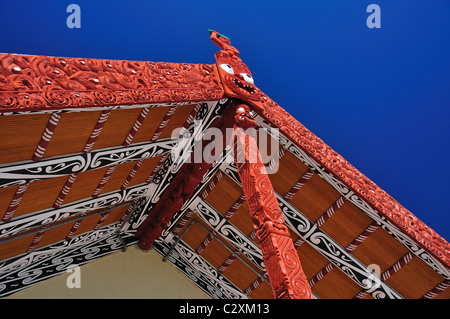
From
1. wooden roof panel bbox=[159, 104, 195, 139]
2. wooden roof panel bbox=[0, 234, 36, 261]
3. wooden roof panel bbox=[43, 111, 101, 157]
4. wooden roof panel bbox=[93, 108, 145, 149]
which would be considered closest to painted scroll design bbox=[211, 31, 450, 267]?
wooden roof panel bbox=[159, 104, 195, 139]

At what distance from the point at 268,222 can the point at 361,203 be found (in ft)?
4.17

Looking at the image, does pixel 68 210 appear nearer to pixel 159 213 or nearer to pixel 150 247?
pixel 159 213

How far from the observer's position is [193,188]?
4180 millimetres

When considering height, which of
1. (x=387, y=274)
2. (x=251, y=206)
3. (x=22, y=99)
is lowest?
(x=387, y=274)

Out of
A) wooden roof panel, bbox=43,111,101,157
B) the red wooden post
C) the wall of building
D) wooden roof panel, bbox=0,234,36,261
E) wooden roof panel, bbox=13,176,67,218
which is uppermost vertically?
the red wooden post

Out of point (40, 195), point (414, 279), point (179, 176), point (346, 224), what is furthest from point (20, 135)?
point (414, 279)

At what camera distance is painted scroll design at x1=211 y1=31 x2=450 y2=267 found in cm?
351

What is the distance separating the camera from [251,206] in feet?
9.53

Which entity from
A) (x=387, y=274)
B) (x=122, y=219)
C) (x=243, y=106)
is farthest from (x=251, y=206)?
(x=122, y=219)

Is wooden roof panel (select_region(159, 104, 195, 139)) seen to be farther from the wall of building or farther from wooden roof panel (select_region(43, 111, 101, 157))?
the wall of building

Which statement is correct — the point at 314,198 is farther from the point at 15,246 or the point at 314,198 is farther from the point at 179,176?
the point at 15,246

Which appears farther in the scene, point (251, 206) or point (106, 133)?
→ point (106, 133)

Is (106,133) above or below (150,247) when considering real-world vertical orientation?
above
